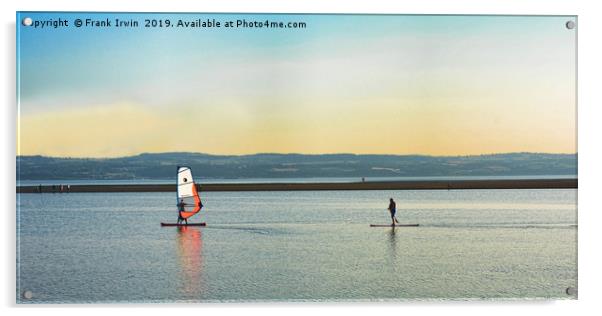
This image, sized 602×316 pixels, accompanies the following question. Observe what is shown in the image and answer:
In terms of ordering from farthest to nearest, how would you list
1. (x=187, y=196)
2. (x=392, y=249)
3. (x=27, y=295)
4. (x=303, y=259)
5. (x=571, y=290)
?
(x=187, y=196) → (x=392, y=249) → (x=303, y=259) → (x=571, y=290) → (x=27, y=295)

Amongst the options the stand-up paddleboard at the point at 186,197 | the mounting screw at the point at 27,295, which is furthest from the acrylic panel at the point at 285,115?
the stand-up paddleboard at the point at 186,197

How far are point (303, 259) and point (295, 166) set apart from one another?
8.95ft

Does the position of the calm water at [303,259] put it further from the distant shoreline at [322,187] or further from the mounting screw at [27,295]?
the distant shoreline at [322,187]

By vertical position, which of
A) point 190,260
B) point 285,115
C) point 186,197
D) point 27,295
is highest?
point 285,115

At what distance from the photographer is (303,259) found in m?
15.4

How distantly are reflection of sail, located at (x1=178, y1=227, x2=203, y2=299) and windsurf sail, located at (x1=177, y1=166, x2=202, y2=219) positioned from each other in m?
0.66

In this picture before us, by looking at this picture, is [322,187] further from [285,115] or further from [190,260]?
[285,115]

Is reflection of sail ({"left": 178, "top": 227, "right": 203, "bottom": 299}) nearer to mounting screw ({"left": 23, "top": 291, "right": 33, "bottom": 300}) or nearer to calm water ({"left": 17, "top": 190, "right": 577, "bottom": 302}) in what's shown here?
calm water ({"left": 17, "top": 190, "right": 577, "bottom": 302})

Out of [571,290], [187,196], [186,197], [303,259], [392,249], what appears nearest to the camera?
[571,290]

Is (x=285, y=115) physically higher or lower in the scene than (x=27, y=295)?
higher

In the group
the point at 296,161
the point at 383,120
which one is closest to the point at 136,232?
the point at 296,161

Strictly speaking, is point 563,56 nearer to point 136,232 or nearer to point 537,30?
point 537,30

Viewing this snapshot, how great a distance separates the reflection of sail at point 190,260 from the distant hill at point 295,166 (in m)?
1.81

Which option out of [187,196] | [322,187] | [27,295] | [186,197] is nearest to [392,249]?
[187,196]
